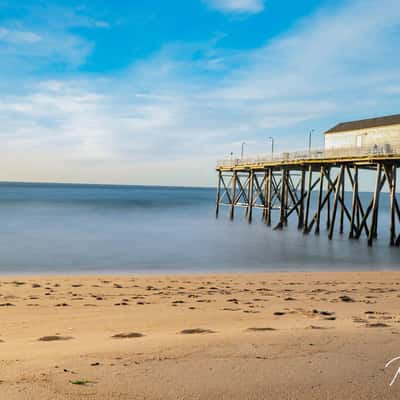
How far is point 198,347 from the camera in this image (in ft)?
18.4

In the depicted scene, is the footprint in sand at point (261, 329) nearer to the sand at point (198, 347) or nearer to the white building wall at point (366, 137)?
the sand at point (198, 347)

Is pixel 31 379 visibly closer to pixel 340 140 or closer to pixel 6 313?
pixel 6 313

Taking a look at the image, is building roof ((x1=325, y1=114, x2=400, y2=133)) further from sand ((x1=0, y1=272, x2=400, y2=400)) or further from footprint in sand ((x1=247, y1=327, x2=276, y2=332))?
footprint in sand ((x1=247, y1=327, x2=276, y2=332))

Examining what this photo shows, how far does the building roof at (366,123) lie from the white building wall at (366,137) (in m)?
0.29

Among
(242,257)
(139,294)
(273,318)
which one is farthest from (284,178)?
(273,318)

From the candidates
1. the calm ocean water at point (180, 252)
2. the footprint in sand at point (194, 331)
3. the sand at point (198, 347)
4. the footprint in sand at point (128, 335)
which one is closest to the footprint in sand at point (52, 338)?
the sand at point (198, 347)

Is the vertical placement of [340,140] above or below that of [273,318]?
above

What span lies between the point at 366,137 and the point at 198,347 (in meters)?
28.4

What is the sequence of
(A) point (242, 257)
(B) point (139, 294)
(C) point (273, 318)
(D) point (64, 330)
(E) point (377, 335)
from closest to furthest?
(E) point (377, 335), (D) point (64, 330), (C) point (273, 318), (B) point (139, 294), (A) point (242, 257)

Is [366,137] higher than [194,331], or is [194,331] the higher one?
[366,137]

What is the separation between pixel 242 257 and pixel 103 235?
13837mm

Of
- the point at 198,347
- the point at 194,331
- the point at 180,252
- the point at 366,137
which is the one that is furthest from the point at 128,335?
the point at 366,137

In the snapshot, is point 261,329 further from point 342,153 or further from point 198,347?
point 342,153

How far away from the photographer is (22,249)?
2570 centimetres
